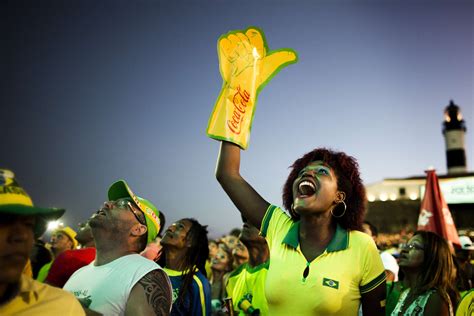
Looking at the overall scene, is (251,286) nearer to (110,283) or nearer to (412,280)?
(412,280)

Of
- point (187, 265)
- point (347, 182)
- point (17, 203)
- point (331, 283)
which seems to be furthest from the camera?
point (187, 265)

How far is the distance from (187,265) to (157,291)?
6.54 ft

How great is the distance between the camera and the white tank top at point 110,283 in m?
2.47

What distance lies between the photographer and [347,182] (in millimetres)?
2781

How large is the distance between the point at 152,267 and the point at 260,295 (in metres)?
2.09

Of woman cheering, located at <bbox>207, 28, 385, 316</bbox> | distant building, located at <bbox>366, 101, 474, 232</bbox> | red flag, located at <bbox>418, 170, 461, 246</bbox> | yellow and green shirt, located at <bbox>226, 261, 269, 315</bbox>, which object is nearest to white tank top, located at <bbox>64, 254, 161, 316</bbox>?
woman cheering, located at <bbox>207, 28, 385, 316</bbox>

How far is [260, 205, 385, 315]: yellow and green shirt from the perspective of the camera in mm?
2312

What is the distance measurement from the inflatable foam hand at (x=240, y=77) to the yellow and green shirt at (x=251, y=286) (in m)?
2.28

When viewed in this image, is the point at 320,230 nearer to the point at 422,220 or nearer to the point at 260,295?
the point at 260,295

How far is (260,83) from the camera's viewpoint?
112 inches

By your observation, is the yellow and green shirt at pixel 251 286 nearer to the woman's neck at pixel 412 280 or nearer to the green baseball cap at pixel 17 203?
the woman's neck at pixel 412 280

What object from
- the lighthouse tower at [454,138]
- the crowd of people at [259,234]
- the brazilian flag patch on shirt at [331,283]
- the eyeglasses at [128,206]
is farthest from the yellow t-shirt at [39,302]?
the lighthouse tower at [454,138]

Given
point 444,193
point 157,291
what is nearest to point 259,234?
point 157,291

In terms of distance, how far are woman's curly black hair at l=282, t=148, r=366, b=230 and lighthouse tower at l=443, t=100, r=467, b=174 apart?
211ft
